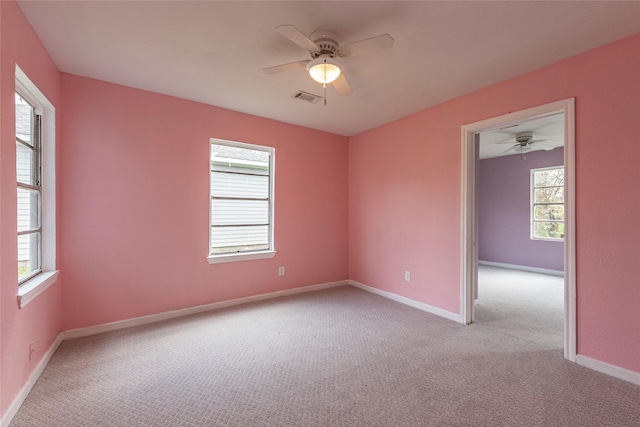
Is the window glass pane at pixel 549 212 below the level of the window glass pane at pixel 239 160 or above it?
below

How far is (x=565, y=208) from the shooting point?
247cm

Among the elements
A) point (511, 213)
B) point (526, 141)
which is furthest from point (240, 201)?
point (511, 213)

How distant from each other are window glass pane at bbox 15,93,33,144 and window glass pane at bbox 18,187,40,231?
1.39 ft

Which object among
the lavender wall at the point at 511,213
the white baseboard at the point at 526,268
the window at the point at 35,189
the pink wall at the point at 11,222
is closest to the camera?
the pink wall at the point at 11,222

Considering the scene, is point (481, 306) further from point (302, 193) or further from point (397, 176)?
point (302, 193)

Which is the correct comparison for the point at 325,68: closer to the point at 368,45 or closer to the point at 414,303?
the point at 368,45

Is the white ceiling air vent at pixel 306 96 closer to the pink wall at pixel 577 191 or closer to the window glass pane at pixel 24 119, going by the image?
the pink wall at pixel 577 191

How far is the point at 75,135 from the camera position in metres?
2.82

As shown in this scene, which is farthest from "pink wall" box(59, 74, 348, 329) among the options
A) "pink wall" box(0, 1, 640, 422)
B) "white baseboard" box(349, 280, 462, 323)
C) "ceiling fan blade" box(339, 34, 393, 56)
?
"ceiling fan blade" box(339, 34, 393, 56)

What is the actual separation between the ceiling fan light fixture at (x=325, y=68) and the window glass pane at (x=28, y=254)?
8.36 feet

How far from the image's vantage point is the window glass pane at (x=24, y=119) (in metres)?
2.16

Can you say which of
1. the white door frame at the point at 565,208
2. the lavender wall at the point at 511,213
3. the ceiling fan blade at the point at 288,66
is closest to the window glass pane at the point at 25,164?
the ceiling fan blade at the point at 288,66

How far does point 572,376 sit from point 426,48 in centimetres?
277

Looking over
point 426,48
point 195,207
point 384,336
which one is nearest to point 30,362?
point 195,207
